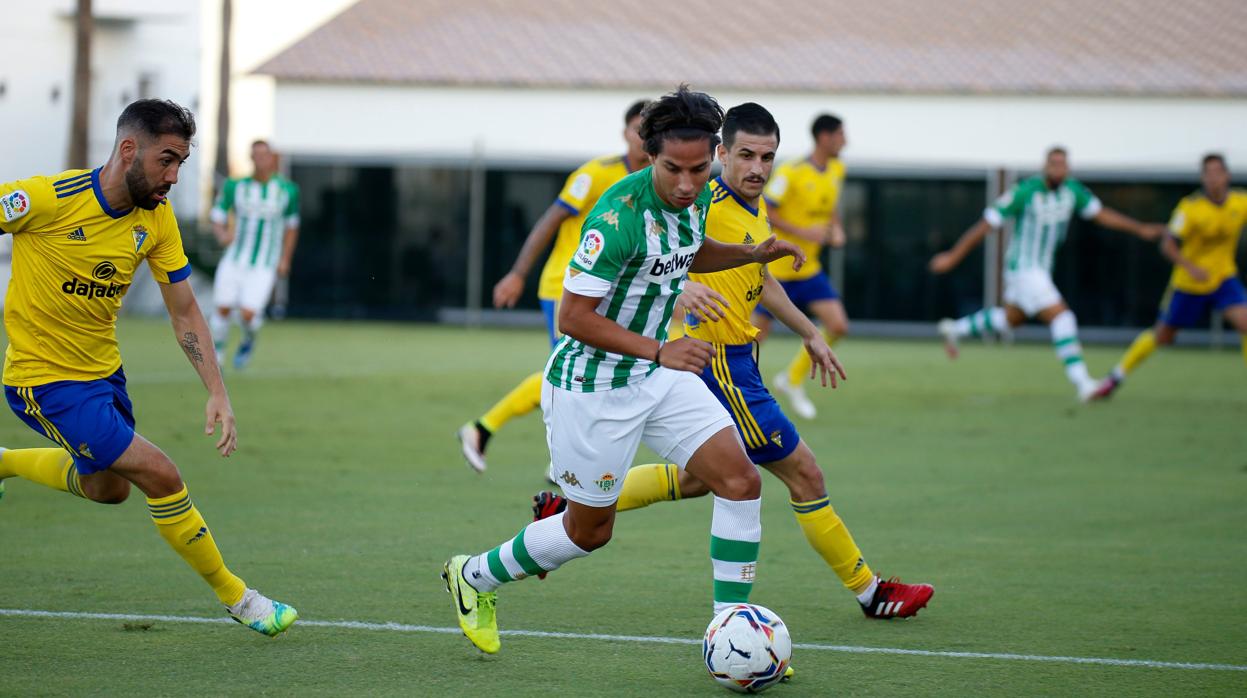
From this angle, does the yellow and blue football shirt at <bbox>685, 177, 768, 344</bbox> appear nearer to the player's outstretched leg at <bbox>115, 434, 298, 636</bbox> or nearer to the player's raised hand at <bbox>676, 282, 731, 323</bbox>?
the player's raised hand at <bbox>676, 282, 731, 323</bbox>

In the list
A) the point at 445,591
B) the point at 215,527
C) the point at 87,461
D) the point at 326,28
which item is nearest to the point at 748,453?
the point at 445,591

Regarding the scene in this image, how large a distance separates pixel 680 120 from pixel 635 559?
2853 millimetres

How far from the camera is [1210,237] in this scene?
14.9 m

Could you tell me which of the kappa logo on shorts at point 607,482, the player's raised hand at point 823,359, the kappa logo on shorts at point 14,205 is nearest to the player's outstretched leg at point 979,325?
the player's raised hand at point 823,359

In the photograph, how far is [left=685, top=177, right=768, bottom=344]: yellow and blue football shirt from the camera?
615 cm

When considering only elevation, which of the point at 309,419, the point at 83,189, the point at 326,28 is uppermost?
the point at 326,28

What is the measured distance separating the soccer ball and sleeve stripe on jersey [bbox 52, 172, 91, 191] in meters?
2.66

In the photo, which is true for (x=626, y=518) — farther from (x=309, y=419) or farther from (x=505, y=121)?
(x=505, y=121)

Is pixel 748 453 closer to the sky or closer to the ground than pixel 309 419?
closer to the sky

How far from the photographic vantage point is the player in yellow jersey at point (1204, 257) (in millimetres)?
14820

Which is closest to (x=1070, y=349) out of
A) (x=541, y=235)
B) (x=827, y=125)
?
(x=827, y=125)

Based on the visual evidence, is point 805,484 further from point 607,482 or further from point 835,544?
point 607,482

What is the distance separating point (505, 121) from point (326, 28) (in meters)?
5.04

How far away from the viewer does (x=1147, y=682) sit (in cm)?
529
